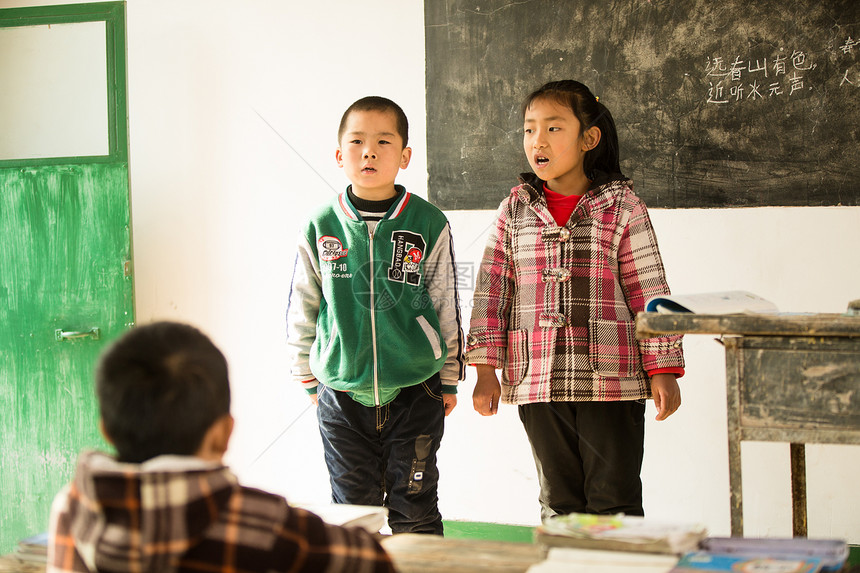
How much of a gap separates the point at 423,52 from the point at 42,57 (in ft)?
4.92

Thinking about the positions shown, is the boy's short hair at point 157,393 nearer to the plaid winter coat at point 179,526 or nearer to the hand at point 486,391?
the plaid winter coat at point 179,526

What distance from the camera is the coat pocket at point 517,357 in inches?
79.1

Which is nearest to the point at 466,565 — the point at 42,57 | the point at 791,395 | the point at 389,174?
the point at 791,395

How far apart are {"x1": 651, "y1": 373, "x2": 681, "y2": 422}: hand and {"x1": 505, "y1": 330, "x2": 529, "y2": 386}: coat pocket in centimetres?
31

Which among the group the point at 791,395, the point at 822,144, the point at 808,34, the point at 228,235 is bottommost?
the point at 791,395

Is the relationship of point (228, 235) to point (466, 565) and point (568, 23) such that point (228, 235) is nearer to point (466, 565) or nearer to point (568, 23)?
point (568, 23)

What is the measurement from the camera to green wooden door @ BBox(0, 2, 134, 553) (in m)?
2.98

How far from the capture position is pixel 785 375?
141cm

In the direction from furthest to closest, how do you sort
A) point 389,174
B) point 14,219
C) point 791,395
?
point 14,219, point 389,174, point 791,395

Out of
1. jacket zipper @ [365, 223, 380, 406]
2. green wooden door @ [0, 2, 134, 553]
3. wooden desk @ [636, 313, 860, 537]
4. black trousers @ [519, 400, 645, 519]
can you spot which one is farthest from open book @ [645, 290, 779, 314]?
green wooden door @ [0, 2, 134, 553]

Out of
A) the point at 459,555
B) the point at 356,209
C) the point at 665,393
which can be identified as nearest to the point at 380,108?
the point at 356,209

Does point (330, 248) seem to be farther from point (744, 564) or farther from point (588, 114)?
point (744, 564)

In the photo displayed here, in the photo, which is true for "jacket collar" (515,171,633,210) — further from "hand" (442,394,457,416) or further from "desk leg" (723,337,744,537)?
"desk leg" (723,337,744,537)

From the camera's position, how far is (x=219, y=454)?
960 mm
